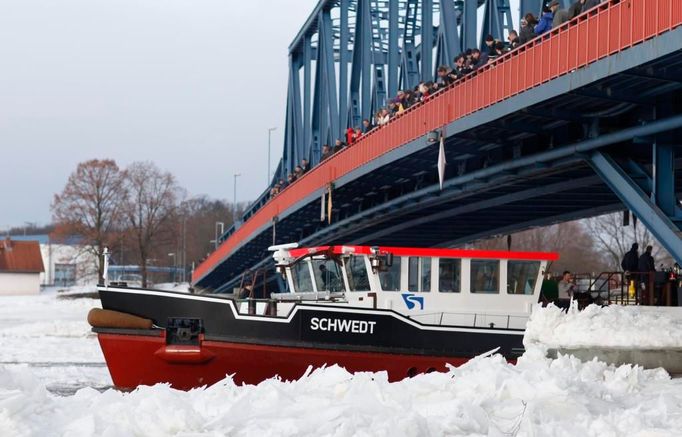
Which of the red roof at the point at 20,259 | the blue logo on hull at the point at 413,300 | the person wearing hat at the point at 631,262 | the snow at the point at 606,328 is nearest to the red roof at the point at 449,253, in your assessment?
the blue logo on hull at the point at 413,300

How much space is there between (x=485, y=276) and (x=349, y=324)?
3.09 m

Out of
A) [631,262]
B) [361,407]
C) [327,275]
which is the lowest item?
[361,407]

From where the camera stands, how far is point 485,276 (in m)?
20.1

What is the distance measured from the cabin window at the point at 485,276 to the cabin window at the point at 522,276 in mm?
236

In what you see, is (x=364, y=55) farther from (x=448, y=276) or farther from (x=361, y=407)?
(x=361, y=407)

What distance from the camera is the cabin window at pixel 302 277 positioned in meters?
20.9

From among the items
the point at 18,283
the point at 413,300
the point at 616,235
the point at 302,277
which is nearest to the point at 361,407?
the point at 413,300

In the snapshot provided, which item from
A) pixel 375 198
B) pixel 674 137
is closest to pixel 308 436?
pixel 674 137

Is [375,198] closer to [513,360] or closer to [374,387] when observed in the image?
[513,360]

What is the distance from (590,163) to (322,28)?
36.1 meters

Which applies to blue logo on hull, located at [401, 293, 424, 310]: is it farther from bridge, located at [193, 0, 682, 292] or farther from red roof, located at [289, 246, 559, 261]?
bridge, located at [193, 0, 682, 292]

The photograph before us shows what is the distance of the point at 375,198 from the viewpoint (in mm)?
34312

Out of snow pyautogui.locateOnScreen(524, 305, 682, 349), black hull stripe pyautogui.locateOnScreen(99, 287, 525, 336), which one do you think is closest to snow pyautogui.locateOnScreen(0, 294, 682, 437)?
snow pyautogui.locateOnScreen(524, 305, 682, 349)

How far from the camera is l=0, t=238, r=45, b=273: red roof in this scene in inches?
4382
